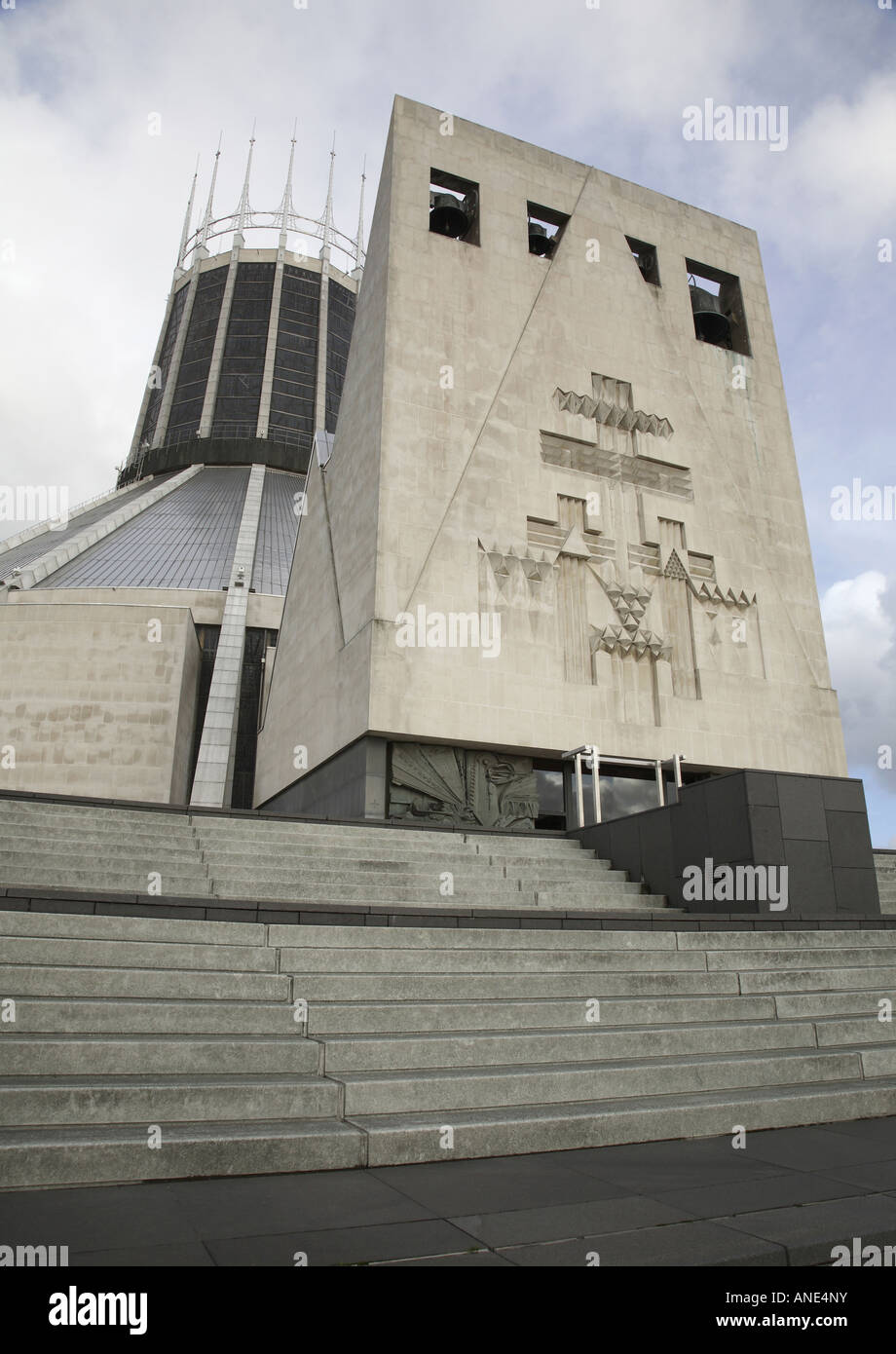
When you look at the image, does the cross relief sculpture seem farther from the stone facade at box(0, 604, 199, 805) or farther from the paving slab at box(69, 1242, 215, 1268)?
the paving slab at box(69, 1242, 215, 1268)

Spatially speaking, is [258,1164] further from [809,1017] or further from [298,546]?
[298,546]

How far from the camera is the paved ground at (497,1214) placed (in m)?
2.49

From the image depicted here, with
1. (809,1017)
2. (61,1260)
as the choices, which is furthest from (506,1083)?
(809,1017)

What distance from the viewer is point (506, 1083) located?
13.4 ft

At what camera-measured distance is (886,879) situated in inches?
416

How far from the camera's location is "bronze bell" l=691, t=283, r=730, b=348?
62.2 feet

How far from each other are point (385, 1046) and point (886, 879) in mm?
8467

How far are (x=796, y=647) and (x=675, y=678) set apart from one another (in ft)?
9.85

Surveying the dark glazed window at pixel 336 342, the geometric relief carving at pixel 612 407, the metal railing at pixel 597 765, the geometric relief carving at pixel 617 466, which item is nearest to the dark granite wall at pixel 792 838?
the metal railing at pixel 597 765

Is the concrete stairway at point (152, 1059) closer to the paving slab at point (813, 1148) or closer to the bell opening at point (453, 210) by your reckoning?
the paving slab at point (813, 1148)

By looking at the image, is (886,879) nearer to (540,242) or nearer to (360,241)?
(540,242)

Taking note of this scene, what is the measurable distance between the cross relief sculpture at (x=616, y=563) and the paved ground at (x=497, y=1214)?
1122 centimetres

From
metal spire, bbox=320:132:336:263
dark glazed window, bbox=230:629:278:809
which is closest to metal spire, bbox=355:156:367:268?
metal spire, bbox=320:132:336:263

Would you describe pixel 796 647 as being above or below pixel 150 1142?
above
